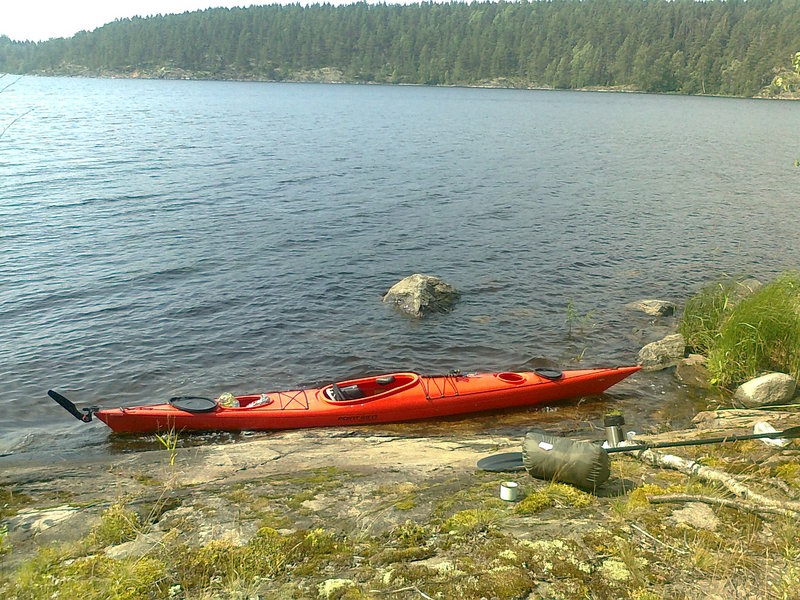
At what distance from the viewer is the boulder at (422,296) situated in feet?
46.3

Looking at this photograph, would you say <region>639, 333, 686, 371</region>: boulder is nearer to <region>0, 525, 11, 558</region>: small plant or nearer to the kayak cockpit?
the kayak cockpit

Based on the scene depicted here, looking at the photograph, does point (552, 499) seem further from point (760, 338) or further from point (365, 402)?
point (760, 338)

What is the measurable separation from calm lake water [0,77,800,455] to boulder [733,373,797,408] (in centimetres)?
134

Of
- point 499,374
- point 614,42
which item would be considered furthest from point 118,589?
point 614,42

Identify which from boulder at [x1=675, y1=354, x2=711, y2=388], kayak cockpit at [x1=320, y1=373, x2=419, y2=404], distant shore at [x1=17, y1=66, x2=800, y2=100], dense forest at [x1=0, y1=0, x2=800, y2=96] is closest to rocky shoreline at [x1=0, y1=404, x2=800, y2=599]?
kayak cockpit at [x1=320, y1=373, x2=419, y2=404]

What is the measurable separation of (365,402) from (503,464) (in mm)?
4649

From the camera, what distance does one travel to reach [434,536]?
3822mm

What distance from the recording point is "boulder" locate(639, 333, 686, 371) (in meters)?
11.5

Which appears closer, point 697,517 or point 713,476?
point 697,517

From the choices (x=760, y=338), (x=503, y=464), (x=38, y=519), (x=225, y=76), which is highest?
(x=225, y=76)

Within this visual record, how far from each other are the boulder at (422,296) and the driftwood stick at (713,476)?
9.05m

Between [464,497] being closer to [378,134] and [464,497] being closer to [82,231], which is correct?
[82,231]

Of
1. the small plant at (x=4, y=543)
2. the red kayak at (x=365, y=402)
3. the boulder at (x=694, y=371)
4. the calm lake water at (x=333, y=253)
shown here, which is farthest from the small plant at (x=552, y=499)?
the boulder at (x=694, y=371)

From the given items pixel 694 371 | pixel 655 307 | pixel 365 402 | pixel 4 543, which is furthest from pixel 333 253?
pixel 4 543
